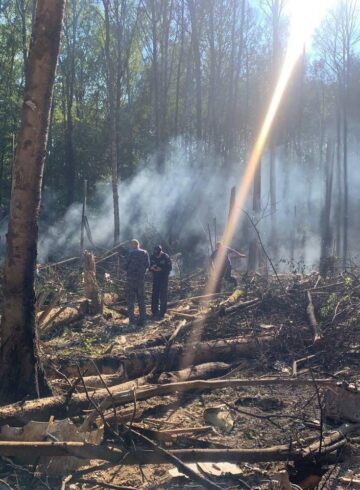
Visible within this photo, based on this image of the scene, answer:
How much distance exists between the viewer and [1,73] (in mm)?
28047

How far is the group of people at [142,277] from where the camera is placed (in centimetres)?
1113

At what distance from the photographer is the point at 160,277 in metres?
11.7

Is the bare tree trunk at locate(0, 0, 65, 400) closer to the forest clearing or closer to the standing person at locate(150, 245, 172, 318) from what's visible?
the forest clearing

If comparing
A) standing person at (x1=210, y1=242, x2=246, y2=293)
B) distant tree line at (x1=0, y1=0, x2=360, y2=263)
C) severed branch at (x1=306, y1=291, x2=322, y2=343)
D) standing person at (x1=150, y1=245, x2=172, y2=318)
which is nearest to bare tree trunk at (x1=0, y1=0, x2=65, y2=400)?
severed branch at (x1=306, y1=291, x2=322, y2=343)

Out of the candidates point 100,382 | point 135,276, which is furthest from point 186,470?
point 135,276

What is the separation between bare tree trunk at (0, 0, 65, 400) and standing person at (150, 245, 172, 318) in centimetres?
608

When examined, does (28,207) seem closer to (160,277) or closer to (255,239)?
(160,277)

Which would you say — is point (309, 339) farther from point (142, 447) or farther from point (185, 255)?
point (185, 255)

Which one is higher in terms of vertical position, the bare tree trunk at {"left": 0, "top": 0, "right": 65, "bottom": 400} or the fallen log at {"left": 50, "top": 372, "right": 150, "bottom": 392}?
the bare tree trunk at {"left": 0, "top": 0, "right": 65, "bottom": 400}

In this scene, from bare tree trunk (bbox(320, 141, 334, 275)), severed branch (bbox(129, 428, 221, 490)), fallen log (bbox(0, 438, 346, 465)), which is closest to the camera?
severed branch (bbox(129, 428, 221, 490))

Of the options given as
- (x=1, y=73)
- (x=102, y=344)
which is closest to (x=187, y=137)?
(x=1, y=73)

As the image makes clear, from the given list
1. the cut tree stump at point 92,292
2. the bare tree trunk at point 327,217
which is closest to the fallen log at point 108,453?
the cut tree stump at point 92,292

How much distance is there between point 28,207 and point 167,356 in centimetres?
305

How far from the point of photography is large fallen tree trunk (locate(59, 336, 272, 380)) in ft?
22.2
